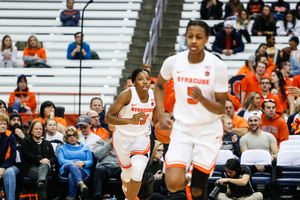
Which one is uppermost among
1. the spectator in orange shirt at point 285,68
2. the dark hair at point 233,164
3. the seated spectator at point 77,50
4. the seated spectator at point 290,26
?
the seated spectator at point 290,26

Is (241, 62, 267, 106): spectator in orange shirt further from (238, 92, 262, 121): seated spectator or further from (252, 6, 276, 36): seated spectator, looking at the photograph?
(252, 6, 276, 36): seated spectator

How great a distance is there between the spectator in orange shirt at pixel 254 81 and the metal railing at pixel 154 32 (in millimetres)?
2906

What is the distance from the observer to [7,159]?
29.8 ft

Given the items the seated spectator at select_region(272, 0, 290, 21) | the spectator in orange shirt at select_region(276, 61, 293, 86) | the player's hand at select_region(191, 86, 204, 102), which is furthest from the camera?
the seated spectator at select_region(272, 0, 290, 21)

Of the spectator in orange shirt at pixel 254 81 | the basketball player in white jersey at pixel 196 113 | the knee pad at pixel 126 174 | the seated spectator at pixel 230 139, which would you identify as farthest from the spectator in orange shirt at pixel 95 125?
the basketball player in white jersey at pixel 196 113

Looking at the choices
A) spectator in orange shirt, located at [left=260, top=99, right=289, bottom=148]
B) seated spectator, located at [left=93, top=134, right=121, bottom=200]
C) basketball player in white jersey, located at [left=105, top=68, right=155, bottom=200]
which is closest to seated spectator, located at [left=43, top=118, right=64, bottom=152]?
seated spectator, located at [left=93, top=134, right=121, bottom=200]

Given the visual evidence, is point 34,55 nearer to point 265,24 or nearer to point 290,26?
point 265,24

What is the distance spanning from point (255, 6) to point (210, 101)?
1013 cm

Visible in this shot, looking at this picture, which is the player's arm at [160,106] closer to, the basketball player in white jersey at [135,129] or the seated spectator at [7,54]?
the basketball player in white jersey at [135,129]

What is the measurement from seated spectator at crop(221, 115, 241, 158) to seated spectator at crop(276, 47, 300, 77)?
4.07 m

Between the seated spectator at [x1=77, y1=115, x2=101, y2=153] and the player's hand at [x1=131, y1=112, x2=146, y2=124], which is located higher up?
the player's hand at [x1=131, y1=112, x2=146, y2=124]

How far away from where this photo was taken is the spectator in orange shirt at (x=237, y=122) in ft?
32.4

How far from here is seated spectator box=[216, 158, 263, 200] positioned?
8.39 m

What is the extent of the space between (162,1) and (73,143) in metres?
7.66
